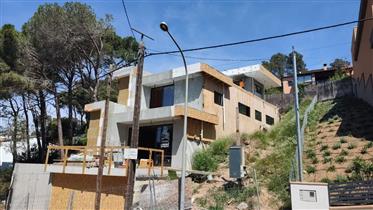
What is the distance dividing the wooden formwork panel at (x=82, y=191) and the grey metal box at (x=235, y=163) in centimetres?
523

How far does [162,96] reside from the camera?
26.1 metres

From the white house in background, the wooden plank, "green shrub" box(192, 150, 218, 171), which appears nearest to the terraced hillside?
the wooden plank

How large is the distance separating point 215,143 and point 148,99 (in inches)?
283

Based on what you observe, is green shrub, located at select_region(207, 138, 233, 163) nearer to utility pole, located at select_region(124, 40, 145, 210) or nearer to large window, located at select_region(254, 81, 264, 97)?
utility pole, located at select_region(124, 40, 145, 210)

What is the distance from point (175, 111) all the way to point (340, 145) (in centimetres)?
934

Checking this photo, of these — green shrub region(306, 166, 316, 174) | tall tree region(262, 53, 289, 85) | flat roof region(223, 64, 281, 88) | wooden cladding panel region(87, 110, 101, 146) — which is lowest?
green shrub region(306, 166, 316, 174)

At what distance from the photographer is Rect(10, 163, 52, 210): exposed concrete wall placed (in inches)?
836

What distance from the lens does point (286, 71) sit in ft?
235

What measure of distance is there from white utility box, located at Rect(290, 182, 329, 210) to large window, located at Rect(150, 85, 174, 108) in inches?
580

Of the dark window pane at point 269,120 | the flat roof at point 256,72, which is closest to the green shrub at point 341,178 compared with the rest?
the flat roof at point 256,72

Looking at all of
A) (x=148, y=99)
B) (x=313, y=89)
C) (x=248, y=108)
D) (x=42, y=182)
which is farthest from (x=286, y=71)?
(x=42, y=182)

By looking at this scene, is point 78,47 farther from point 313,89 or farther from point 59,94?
point 313,89

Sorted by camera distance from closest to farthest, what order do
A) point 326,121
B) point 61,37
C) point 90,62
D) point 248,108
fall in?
1. point 326,121
2. point 248,108
3. point 61,37
4. point 90,62

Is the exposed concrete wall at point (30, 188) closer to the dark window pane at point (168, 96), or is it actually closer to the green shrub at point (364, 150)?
the dark window pane at point (168, 96)
